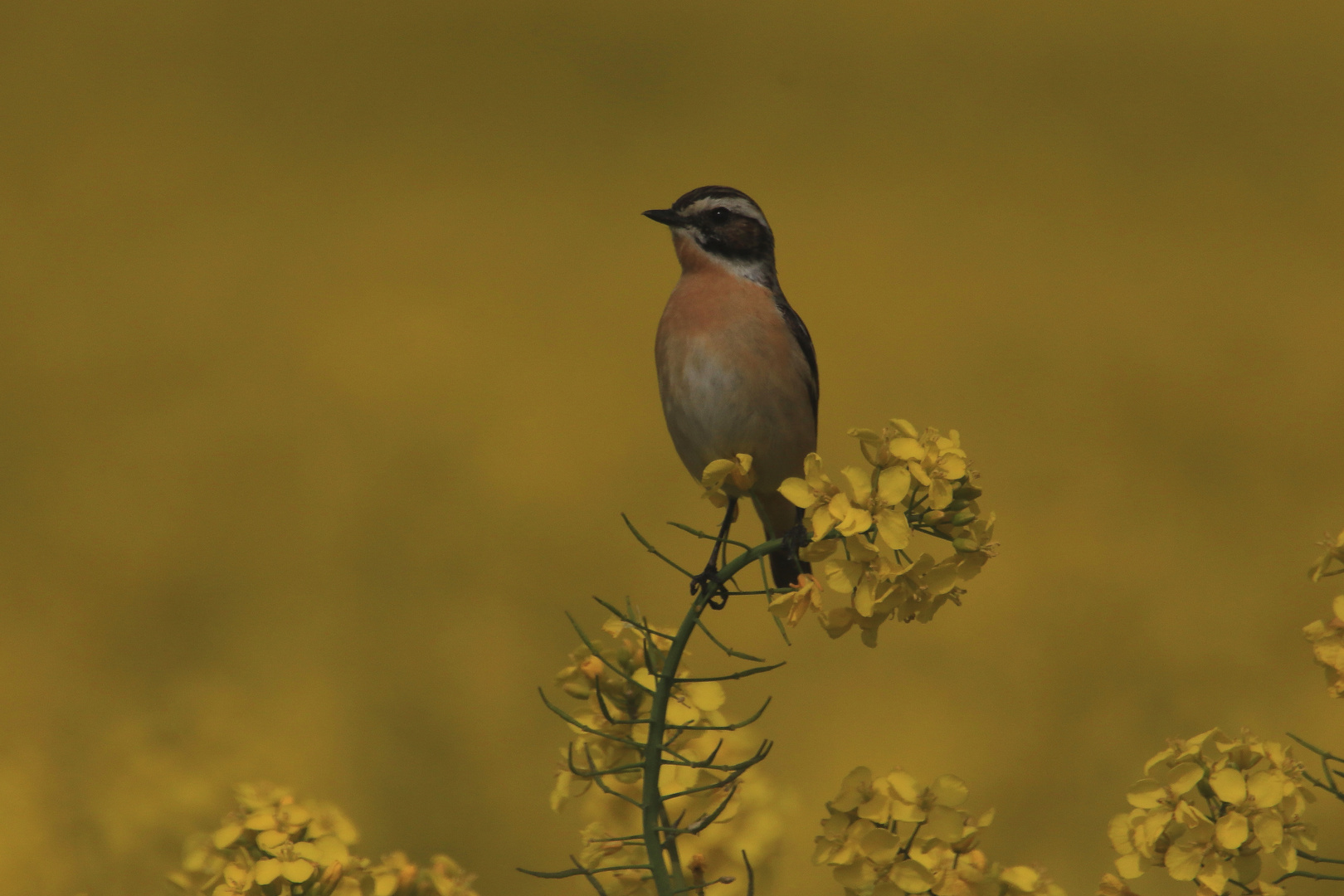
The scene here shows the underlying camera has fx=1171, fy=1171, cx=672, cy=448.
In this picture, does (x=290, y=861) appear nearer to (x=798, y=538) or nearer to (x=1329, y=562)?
(x=798, y=538)

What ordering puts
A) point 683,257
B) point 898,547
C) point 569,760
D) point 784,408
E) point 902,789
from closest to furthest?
point 898,547, point 902,789, point 569,760, point 784,408, point 683,257

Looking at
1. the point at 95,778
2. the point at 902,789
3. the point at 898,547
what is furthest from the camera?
the point at 95,778

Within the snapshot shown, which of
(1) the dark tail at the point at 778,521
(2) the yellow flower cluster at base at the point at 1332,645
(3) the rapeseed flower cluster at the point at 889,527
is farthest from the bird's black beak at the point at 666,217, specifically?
(2) the yellow flower cluster at base at the point at 1332,645

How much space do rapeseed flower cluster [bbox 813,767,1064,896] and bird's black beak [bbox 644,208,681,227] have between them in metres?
1.36

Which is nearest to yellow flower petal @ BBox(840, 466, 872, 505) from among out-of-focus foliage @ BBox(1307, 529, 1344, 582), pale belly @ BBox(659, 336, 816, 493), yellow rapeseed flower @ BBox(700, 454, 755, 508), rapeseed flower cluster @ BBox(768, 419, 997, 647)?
rapeseed flower cluster @ BBox(768, 419, 997, 647)

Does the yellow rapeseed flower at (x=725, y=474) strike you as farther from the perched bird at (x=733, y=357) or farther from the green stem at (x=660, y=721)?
the perched bird at (x=733, y=357)

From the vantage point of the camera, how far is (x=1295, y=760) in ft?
4.83

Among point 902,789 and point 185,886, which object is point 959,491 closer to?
point 902,789

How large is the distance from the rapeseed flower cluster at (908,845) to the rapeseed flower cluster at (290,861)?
58cm

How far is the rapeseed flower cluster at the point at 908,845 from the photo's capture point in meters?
1.38

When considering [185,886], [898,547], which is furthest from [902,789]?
[185,886]

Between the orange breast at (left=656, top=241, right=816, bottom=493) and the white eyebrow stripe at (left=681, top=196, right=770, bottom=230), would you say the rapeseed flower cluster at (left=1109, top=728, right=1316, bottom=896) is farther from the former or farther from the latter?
the white eyebrow stripe at (left=681, top=196, right=770, bottom=230)

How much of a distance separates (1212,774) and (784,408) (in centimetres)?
106

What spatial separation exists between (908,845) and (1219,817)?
374mm
